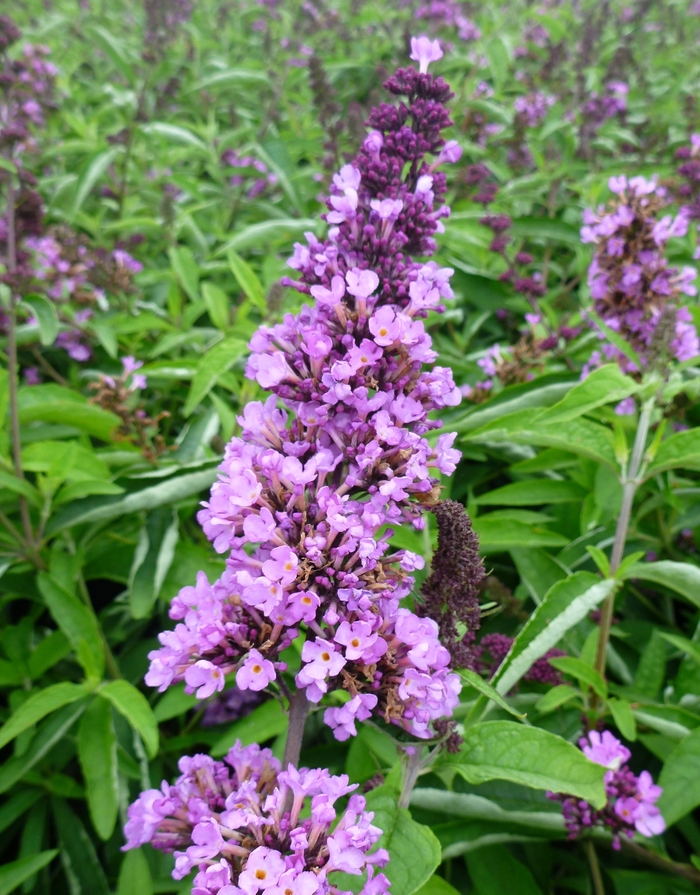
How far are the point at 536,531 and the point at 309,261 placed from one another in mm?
1023

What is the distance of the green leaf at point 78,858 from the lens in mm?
1936

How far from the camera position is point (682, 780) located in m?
1.49

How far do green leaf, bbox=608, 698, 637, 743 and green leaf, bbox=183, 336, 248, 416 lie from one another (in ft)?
4.50

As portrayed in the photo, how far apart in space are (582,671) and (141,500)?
4.13 feet

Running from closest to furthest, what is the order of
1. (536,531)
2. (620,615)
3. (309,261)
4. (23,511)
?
1. (309,261)
2. (536,531)
3. (23,511)
4. (620,615)

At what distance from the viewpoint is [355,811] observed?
1.03 meters

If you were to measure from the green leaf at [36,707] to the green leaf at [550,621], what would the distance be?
3.55ft

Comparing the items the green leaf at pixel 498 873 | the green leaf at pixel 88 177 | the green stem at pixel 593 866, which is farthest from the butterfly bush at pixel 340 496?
the green leaf at pixel 88 177

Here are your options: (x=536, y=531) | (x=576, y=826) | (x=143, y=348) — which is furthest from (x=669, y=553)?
(x=143, y=348)

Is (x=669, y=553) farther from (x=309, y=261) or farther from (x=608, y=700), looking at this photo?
(x=309, y=261)

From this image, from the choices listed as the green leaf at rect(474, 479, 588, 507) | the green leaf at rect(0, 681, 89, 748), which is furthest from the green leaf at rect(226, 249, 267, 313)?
the green leaf at rect(0, 681, 89, 748)

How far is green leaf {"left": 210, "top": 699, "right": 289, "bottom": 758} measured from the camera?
171 cm

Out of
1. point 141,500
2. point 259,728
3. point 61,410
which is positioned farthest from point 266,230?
point 259,728

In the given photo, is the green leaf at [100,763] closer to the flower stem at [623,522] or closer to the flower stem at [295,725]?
the flower stem at [295,725]
